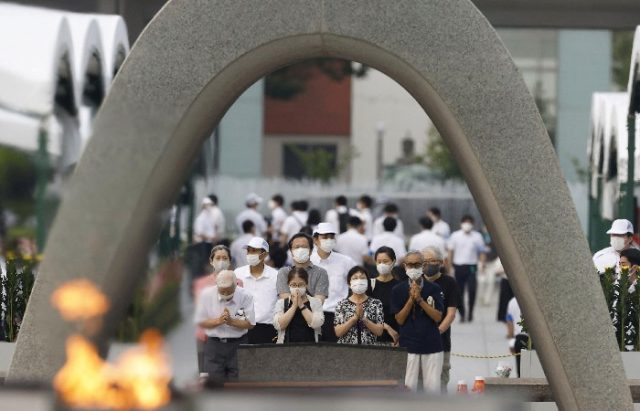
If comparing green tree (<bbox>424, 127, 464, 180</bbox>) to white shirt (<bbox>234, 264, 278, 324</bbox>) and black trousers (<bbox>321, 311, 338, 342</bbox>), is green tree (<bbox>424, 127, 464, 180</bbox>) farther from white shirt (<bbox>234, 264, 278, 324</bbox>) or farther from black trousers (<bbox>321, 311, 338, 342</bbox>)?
black trousers (<bbox>321, 311, 338, 342</bbox>)

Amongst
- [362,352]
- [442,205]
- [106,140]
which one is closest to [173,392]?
[106,140]

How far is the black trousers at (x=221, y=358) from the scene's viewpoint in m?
11.4

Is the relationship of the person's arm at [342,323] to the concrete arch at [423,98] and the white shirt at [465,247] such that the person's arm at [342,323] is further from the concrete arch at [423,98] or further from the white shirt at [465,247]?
the white shirt at [465,247]

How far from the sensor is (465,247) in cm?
2019

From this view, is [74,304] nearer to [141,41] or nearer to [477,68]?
[141,41]

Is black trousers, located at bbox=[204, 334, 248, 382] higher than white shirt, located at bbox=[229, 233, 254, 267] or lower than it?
lower

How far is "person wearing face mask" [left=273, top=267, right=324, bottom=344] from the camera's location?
475 inches

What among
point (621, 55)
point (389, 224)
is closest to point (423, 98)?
point (389, 224)

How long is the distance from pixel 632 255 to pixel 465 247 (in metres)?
6.39

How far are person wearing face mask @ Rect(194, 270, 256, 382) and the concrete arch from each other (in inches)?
95.5

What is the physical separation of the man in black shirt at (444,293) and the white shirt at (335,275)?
2.99 ft

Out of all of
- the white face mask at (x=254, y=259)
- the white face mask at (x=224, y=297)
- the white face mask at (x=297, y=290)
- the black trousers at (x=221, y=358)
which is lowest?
the black trousers at (x=221, y=358)

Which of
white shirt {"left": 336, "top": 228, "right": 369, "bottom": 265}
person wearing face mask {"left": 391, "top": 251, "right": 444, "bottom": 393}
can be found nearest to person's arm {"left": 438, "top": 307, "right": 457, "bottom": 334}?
person wearing face mask {"left": 391, "top": 251, "right": 444, "bottom": 393}

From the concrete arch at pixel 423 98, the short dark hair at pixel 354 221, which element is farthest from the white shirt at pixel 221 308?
the short dark hair at pixel 354 221
